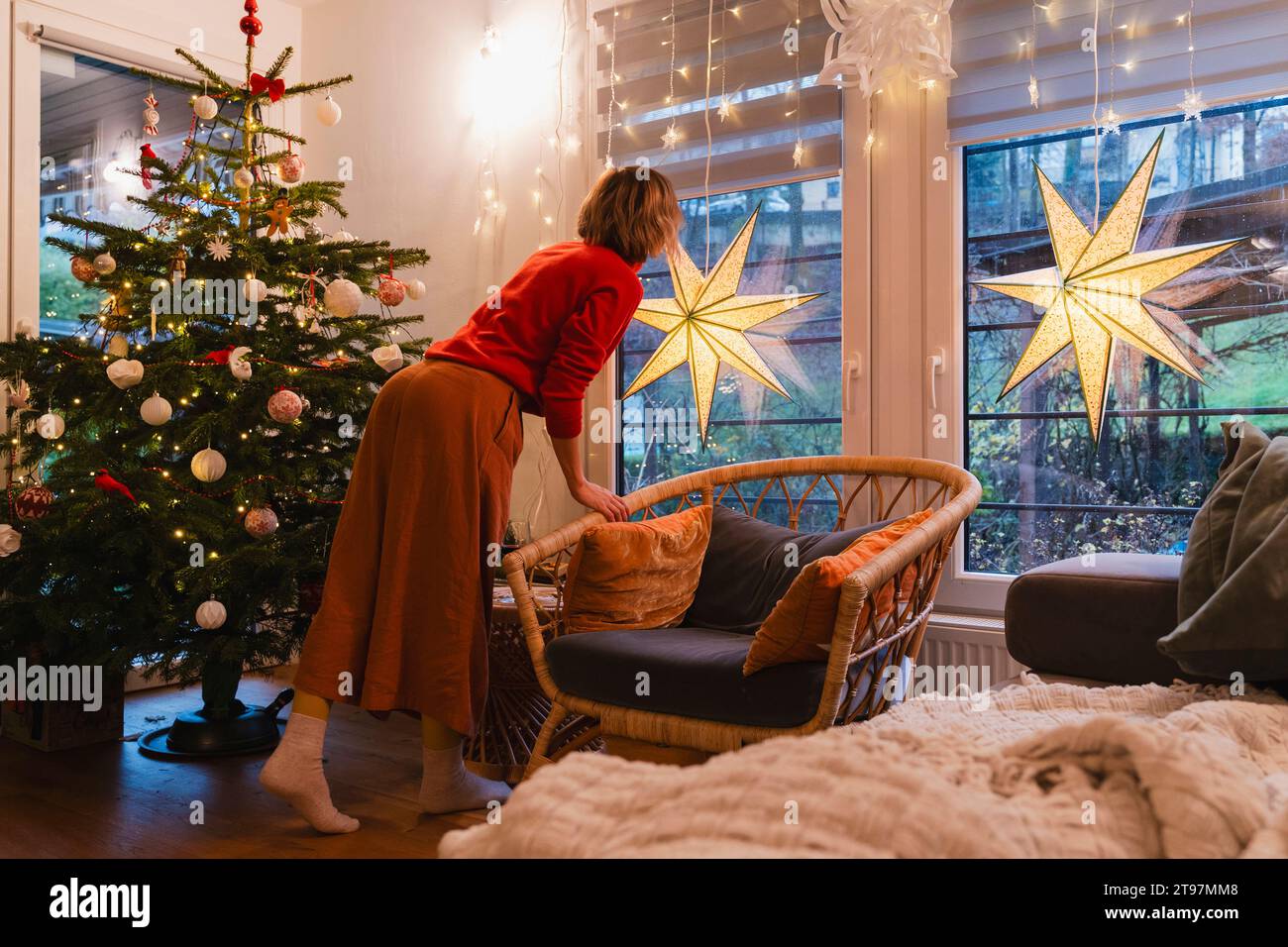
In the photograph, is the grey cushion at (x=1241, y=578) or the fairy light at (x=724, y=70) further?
the fairy light at (x=724, y=70)

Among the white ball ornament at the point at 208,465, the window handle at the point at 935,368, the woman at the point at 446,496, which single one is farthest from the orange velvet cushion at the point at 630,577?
the white ball ornament at the point at 208,465

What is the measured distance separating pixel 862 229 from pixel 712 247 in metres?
0.49

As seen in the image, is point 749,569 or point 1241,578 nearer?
point 1241,578

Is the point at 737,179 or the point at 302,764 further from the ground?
the point at 737,179

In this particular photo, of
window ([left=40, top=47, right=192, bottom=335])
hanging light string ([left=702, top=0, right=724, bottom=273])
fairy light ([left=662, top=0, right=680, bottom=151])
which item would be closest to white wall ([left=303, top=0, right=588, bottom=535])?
fairy light ([left=662, top=0, right=680, bottom=151])

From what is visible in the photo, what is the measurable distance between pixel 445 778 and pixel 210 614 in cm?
69

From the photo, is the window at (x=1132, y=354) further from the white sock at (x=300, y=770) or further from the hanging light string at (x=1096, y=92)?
the white sock at (x=300, y=770)

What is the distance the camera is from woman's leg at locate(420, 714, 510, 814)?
221cm

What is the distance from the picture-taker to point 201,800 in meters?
2.40

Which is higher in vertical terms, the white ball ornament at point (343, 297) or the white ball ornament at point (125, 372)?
the white ball ornament at point (343, 297)

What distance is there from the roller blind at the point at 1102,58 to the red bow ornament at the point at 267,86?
A: 181 centimetres

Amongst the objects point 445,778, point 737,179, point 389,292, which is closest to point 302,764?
point 445,778

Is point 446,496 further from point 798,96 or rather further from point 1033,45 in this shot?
point 1033,45

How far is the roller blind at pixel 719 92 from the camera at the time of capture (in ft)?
9.43
